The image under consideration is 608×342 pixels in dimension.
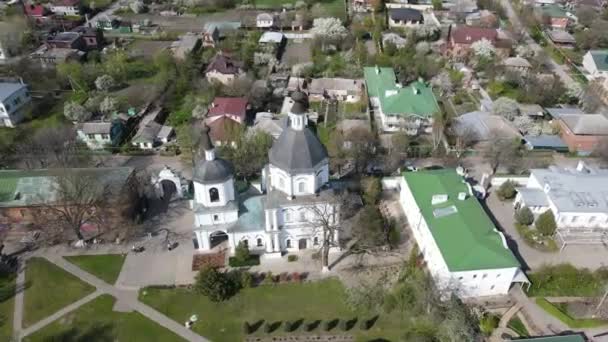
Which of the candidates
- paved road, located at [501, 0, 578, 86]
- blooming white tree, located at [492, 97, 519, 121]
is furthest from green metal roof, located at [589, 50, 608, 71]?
blooming white tree, located at [492, 97, 519, 121]

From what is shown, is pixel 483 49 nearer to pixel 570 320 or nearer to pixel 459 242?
pixel 459 242

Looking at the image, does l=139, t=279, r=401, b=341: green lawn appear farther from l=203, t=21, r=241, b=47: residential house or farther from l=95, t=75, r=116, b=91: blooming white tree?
l=203, t=21, r=241, b=47: residential house

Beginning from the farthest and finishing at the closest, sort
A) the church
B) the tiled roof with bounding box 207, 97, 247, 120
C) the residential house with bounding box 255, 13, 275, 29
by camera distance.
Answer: the residential house with bounding box 255, 13, 275, 29
the tiled roof with bounding box 207, 97, 247, 120
the church

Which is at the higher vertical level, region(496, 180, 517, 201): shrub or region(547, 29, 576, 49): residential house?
region(547, 29, 576, 49): residential house

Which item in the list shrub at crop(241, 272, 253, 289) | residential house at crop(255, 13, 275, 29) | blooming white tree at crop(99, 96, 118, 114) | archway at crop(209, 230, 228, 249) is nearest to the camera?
shrub at crop(241, 272, 253, 289)

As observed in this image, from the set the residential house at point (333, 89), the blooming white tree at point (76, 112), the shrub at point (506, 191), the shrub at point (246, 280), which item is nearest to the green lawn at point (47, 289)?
the shrub at point (246, 280)

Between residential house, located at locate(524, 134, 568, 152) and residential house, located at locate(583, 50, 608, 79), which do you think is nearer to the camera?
residential house, located at locate(524, 134, 568, 152)

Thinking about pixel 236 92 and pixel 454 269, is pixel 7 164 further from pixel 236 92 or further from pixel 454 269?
pixel 454 269

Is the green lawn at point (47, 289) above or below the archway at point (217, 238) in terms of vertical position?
below

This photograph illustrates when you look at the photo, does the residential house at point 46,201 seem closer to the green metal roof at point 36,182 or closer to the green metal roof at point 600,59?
the green metal roof at point 36,182
